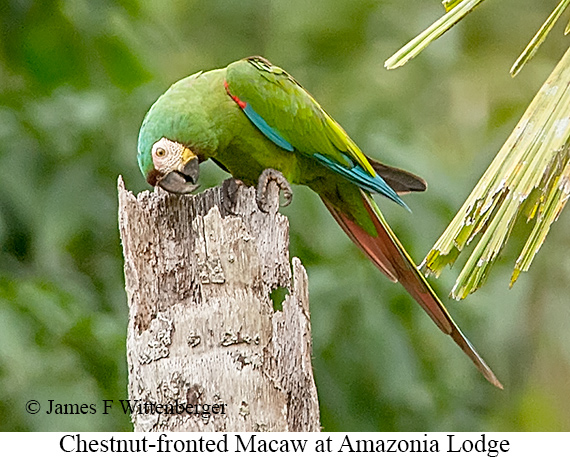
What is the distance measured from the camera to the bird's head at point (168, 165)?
142 centimetres

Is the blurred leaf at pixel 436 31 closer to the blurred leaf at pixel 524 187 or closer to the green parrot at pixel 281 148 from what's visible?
the blurred leaf at pixel 524 187

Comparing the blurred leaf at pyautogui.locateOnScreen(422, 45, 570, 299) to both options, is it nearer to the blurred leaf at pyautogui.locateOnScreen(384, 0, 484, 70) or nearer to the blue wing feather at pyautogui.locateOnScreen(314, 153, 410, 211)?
the blurred leaf at pyautogui.locateOnScreen(384, 0, 484, 70)

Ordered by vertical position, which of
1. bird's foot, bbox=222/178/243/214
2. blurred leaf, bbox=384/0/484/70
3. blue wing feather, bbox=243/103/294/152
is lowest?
blurred leaf, bbox=384/0/484/70

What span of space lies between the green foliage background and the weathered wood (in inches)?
25.9

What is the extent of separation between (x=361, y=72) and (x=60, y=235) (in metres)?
1.09

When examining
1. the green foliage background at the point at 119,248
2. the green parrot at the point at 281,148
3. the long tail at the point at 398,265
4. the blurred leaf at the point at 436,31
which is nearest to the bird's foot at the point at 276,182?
the green parrot at the point at 281,148

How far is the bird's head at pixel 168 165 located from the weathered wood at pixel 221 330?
222 millimetres

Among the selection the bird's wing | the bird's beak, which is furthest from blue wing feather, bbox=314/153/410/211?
the bird's beak

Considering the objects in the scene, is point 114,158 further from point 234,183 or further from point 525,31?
point 525,31

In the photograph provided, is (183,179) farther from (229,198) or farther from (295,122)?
(295,122)

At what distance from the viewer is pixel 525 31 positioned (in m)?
2.69

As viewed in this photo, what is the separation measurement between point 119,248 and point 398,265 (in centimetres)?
88

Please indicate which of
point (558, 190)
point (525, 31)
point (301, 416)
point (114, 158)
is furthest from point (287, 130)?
point (525, 31)

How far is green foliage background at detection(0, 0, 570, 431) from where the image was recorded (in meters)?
1.95
